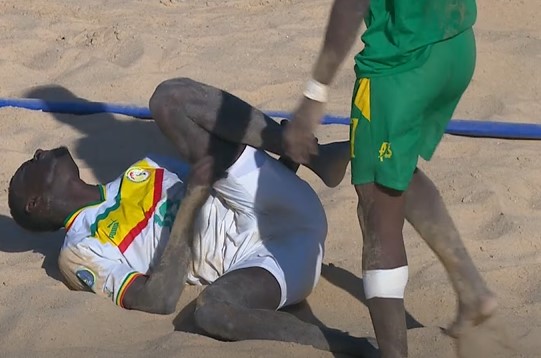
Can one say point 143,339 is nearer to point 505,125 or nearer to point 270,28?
point 505,125

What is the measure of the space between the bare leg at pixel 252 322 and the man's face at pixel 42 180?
0.79 metres

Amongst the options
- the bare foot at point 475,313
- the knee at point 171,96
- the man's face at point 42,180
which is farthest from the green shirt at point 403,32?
the man's face at point 42,180

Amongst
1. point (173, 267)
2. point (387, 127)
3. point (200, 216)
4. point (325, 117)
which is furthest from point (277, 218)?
point (325, 117)

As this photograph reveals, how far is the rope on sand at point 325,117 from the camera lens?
5180 mm

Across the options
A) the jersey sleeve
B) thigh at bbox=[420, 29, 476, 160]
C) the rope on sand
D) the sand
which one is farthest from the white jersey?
the rope on sand

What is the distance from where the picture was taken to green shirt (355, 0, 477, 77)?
2986 mm

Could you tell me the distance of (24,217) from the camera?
4.09 m

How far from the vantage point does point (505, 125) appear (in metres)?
5.20

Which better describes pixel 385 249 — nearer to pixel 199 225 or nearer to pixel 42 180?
pixel 199 225

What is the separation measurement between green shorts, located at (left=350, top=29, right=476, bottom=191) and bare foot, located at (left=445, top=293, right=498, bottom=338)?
42cm

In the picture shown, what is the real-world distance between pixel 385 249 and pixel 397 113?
38 centimetres

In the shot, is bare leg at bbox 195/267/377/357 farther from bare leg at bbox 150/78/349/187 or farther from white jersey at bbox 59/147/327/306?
bare leg at bbox 150/78/349/187

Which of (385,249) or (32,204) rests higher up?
(385,249)

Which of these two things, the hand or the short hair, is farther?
the short hair
